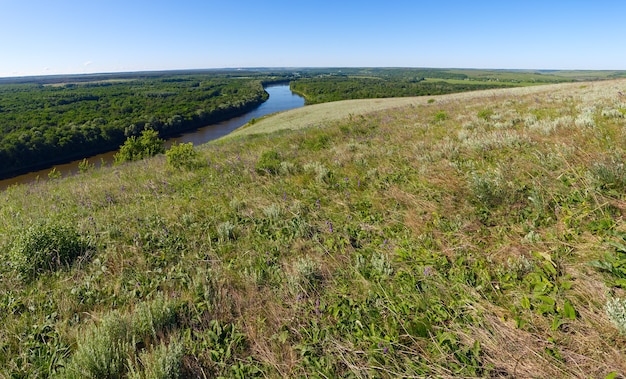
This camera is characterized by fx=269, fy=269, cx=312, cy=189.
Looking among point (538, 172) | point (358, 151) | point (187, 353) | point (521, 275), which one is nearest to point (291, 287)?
point (187, 353)

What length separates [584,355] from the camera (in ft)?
5.63

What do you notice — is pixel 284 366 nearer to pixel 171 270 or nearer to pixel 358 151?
pixel 171 270

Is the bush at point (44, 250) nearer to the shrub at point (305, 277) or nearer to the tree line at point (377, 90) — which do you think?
the shrub at point (305, 277)

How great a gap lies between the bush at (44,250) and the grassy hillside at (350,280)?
23 millimetres

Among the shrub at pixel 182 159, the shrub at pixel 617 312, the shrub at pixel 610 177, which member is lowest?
the shrub at pixel 182 159

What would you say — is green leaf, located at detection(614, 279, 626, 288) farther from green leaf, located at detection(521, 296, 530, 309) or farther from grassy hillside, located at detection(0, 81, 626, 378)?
green leaf, located at detection(521, 296, 530, 309)

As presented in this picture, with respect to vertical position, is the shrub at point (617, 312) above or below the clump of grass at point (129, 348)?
above

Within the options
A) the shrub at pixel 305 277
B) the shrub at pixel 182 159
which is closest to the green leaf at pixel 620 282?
the shrub at pixel 305 277

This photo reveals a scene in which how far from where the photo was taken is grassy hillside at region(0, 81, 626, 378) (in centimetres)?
202

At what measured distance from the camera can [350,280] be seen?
2918mm

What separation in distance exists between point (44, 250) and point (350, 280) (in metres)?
3.97

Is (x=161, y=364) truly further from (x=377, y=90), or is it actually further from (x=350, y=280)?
(x=377, y=90)

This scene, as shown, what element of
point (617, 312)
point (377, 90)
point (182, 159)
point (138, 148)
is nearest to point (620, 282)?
point (617, 312)

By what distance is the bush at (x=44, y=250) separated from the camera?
3393 mm
